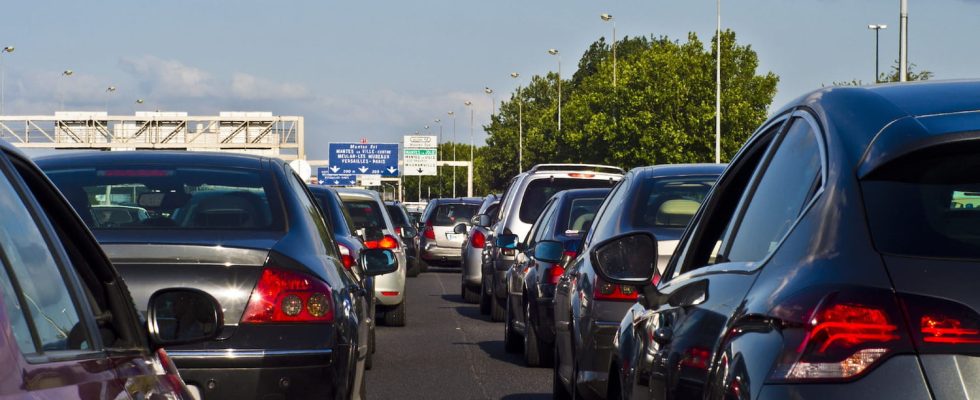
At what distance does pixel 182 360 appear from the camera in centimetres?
623

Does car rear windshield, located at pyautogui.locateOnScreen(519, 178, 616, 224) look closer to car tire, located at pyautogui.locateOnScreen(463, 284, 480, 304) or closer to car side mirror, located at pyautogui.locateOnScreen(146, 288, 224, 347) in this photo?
car tire, located at pyautogui.locateOnScreen(463, 284, 480, 304)

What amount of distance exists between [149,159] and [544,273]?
4.93 meters

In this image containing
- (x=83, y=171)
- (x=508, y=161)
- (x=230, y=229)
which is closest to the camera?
(x=230, y=229)

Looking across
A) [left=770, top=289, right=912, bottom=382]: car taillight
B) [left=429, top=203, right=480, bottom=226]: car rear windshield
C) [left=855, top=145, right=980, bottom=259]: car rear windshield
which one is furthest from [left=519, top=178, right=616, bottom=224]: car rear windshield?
[left=429, top=203, right=480, bottom=226]: car rear windshield

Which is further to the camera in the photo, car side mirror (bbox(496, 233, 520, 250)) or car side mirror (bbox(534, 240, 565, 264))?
car side mirror (bbox(496, 233, 520, 250))

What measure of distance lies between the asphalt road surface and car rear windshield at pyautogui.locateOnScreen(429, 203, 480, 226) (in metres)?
13.2

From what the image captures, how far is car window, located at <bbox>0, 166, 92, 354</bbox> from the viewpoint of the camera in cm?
289

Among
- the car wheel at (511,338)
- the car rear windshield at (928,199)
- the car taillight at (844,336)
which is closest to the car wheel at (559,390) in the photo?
the car wheel at (511,338)

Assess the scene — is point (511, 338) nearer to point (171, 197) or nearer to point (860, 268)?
point (171, 197)

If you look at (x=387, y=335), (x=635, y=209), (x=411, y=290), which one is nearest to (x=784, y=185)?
(x=635, y=209)

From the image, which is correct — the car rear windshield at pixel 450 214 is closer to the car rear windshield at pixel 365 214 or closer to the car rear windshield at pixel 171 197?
the car rear windshield at pixel 365 214

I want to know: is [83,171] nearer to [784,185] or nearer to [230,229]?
[230,229]

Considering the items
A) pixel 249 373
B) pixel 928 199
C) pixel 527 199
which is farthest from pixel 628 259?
pixel 527 199

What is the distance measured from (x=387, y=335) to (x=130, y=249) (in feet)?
34.0
